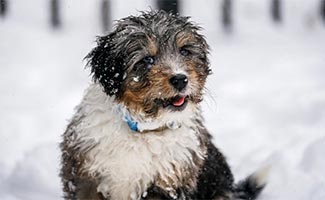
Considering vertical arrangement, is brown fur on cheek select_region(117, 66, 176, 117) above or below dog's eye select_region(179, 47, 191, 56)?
below

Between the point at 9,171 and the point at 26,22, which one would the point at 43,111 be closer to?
the point at 9,171

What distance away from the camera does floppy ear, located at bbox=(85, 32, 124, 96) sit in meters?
5.38

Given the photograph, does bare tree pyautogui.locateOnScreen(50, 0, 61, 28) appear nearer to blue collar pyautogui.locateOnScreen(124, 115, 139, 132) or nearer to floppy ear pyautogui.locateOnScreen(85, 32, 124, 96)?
floppy ear pyautogui.locateOnScreen(85, 32, 124, 96)

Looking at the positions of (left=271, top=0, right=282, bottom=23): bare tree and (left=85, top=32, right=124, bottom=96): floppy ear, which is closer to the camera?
(left=85, top=32, right=124, bottom=96): floppy ear

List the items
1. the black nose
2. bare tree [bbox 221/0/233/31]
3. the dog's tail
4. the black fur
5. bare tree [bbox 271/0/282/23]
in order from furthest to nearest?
bare tree [bbox 271/0/282/23] < bare tree [bbox 221/0/233/31] < the dog's tail < the black fur < the black nose

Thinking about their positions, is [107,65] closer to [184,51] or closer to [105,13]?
[184,51]

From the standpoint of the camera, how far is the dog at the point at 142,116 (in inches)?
207

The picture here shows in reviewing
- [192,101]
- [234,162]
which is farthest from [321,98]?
[192,101]

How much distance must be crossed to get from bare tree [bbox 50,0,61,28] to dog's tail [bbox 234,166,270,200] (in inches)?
295

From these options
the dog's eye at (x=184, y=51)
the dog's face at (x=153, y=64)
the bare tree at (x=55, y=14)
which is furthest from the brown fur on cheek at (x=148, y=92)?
the bare tree at (x=55, y=14)

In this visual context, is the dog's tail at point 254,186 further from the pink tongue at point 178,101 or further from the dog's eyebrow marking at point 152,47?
the dog's eyebrow marking at point 152,47

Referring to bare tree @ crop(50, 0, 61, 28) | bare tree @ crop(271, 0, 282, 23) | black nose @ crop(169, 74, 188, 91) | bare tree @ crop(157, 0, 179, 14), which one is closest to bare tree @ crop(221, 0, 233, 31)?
bare tree @ crop(271, 0, 282, 23)

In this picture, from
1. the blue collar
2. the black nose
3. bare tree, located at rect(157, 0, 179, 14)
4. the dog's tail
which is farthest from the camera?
bare tree, located at rect(157, 0, 179, 14)

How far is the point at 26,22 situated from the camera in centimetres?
1375
